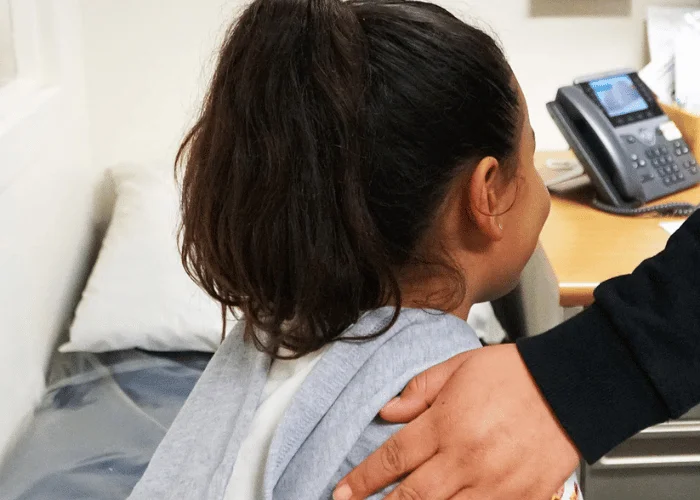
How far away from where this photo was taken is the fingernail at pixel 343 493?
0.63 m

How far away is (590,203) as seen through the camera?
1481 millimetres

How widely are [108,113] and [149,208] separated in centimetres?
36

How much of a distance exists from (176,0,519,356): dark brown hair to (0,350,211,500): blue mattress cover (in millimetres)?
621

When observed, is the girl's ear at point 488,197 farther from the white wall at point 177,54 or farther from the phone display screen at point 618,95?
the white wall at point 177,54

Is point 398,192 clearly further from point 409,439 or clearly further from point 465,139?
point 409,439

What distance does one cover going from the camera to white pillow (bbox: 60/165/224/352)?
1511 mm

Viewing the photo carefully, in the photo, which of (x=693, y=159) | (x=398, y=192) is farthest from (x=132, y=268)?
(x=693, y=159)

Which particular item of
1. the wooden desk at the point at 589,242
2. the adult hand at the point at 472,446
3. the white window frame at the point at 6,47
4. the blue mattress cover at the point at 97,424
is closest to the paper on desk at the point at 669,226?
the wooden desk at the point at 589,242

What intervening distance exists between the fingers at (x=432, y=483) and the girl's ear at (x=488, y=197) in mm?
232

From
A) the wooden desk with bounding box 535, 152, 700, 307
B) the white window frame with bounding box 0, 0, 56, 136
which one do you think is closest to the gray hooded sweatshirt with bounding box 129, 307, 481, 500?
the wooden desk with bounding box 535, 152, 700, 307

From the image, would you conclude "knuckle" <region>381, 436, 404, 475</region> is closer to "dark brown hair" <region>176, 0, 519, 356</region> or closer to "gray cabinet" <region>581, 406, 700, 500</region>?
"dark brown hair" <region>176, 0, 519, 356</region>

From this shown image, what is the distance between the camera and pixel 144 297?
5.09 ft

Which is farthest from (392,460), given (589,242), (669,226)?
(669,226)

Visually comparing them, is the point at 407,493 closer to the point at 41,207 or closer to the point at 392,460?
the point at 392,460
